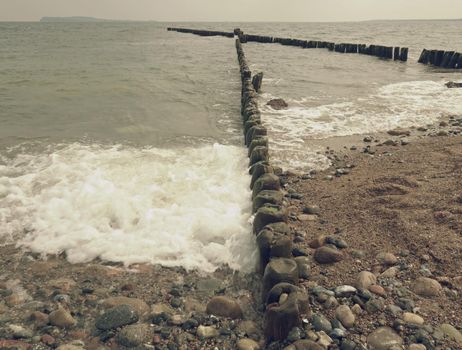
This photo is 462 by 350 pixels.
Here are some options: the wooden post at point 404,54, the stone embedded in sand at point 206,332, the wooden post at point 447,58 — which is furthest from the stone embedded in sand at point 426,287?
the wooden post at point 404,54

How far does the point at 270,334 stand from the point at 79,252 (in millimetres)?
2763

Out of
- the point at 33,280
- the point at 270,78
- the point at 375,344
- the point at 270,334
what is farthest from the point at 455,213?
the point at 270,78

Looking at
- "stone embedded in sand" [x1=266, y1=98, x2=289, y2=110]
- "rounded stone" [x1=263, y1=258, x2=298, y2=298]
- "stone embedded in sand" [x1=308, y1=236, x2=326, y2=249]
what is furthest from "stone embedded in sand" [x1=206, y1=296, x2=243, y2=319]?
"stone embedded in sand" [x1=266, y1=98, x2=289, y2=110]

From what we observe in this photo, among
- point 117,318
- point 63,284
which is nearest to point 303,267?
point 117,318

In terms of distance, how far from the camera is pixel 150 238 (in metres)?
5.00

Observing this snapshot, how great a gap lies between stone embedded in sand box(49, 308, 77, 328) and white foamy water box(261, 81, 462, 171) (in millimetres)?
4994

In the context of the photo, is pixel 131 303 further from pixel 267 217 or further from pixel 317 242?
pixel 317 242

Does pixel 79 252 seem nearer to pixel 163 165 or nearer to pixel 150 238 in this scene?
pixel 150 238

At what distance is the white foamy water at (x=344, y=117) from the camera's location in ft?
27.2

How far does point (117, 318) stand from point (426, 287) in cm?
307

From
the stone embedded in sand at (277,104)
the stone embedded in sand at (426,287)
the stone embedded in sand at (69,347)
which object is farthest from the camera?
the stone embedded in sand at (277,104)

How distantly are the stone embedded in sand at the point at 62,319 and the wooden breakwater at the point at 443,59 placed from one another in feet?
85.9

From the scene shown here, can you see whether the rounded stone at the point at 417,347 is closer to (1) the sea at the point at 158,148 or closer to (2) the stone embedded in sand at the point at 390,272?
(2) the stone embedded in sand at the point at 390,272

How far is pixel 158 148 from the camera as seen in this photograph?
28.3ft
